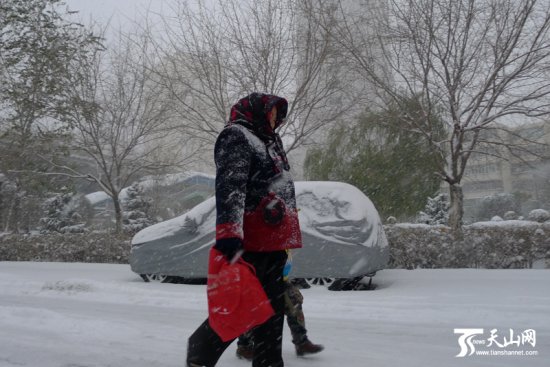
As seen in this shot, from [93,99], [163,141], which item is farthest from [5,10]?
[163,141]

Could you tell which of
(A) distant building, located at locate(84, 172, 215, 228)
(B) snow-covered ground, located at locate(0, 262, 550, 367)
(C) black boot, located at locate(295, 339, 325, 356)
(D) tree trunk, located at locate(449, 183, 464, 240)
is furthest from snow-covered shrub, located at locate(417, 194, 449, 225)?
(C) black boot, located at locate(295, 339, 325, 356)

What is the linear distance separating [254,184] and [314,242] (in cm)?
426

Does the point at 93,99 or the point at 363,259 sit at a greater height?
the point at 93,99

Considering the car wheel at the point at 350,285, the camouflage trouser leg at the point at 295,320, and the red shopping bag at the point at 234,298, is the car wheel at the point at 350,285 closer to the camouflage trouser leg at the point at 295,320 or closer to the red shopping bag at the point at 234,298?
the camouflage trouser leg at the point at 295,320

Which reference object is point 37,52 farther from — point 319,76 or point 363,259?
point 363,259

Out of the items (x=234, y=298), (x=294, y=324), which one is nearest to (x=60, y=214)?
(x=294, y=324)

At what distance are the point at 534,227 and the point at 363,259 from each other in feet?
12.4

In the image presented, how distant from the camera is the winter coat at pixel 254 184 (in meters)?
2.59

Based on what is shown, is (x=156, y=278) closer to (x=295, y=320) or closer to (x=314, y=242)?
(x=314, y=242)

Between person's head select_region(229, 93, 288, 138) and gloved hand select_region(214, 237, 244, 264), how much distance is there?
68cm

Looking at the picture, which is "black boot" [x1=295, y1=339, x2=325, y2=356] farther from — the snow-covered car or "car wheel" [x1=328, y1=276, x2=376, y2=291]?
"car wheel" [x1=328, y1=276, x2=376, y2=291]

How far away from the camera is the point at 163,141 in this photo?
15000 millimetres

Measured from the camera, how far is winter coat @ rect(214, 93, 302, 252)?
259cm

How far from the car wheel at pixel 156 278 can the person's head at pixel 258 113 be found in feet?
18.5
